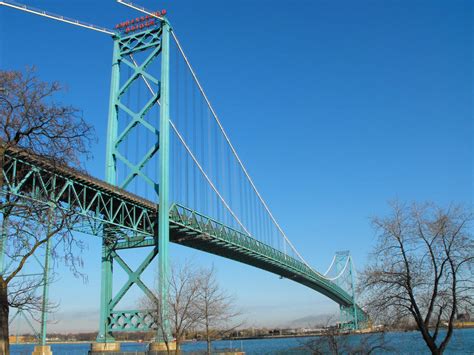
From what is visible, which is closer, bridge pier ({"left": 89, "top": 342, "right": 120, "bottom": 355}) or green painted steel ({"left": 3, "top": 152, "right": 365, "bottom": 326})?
green painted steel ({"left": 3, "top": 152, "right": 365, "bottom": 326})

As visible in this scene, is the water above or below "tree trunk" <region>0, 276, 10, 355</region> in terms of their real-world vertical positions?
below

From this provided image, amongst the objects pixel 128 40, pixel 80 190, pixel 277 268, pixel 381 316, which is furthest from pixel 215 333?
pixel 277 268

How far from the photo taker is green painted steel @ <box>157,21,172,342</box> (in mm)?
27630

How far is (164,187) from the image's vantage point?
34.9 metres

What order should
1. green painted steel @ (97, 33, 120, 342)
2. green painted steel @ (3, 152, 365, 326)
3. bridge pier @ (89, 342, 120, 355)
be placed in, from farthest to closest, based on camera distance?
green painted steel @ (97, 33, 120, 342) < bridge pier @ (89, 342, 120, 355) < green painted steel @ (3, 152, 365, 326)

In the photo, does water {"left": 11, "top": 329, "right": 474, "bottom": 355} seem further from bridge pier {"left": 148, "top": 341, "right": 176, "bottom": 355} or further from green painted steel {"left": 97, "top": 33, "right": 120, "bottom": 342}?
green painted steel {"left": 97, "top": 33, "right": 120, "bottom": 342}

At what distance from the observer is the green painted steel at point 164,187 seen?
2763cm

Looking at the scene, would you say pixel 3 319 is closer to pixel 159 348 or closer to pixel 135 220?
Result: pixel 159 348

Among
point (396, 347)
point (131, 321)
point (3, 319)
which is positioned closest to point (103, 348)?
point (131, 321)

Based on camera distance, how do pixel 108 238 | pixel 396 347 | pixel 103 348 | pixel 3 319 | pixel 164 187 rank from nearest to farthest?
pixel 3 319 < pixel 103 348 < pixel 108 238 < pixel 164 187 < pixel 396 347

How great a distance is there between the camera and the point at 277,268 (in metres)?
60.4

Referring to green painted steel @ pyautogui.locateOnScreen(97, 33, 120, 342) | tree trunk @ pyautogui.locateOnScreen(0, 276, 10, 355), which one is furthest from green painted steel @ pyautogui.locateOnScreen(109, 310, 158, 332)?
tree trunk @ pyautogui.locateOnScreen(0, 276, 10, 355)

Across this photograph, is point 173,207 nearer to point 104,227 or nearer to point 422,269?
point 104,227

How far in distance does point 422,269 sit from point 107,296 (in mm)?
23127
